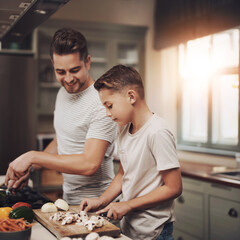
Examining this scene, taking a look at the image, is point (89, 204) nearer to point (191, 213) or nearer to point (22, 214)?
point (22, 214)

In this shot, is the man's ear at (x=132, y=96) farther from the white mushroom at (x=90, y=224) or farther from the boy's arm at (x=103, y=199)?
the white mushroom at (x=90, y=224)

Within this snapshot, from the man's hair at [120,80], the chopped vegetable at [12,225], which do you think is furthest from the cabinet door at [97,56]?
the chopped vegetable at [12,225]

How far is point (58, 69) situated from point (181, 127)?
3315 millimetres

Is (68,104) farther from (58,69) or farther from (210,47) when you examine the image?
(210,47)

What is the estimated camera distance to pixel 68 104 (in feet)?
6.57

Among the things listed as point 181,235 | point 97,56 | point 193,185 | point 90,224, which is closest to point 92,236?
point 90,224

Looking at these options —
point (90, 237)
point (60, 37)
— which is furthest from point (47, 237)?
point (60, 37)

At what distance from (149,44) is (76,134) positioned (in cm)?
358

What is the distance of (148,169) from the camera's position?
1549 mm

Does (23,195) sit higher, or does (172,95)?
(172,95)

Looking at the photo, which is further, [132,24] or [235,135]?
[132,24]

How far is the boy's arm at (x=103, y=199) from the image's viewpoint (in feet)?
5.21

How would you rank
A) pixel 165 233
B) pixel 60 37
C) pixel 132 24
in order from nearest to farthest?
pixel 165 233
pixel 60 37
pixel 132 24

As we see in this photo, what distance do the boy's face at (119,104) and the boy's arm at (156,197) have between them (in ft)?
0.88
